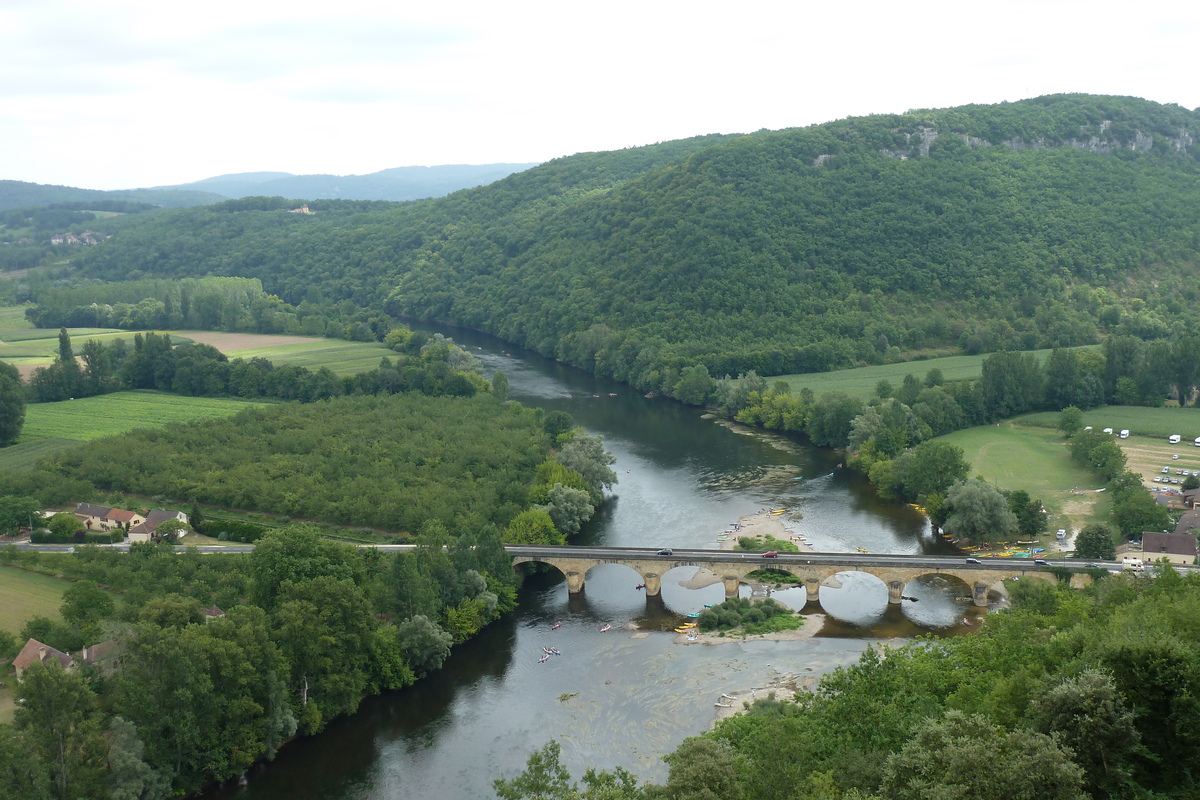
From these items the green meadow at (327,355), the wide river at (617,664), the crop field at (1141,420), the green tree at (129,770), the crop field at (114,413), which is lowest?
the wide river at (617,664)

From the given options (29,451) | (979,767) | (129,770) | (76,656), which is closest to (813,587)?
(979,767)

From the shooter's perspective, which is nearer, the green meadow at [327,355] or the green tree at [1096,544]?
the green tree at [1096,544]

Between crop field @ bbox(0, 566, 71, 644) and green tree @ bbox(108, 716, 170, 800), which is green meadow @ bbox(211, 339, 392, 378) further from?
green tree @ bbox(108, 716, 170, 800)

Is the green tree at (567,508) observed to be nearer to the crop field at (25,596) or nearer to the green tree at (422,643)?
the green tree at (422,643)

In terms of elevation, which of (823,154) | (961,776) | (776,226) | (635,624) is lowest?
(635,624)

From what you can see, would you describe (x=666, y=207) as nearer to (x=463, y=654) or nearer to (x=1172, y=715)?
(x=463, y=654)

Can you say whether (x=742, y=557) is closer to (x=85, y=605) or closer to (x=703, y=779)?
(x=703, y=779)

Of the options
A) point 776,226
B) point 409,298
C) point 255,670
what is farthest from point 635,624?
point 409,298

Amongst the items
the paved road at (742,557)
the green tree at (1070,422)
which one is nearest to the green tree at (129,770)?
the paved road at (742,557)
